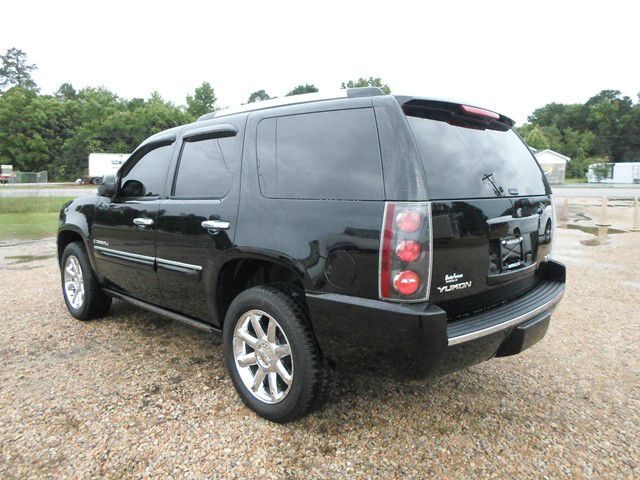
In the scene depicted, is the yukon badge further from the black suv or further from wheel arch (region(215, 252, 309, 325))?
wheel arch (region(215, 252, 309, 325))

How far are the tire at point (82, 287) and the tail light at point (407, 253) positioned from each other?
10.6 feet

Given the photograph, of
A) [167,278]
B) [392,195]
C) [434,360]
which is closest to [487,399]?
[434,360]

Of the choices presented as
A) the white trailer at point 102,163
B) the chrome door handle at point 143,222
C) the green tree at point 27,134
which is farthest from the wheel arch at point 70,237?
the green tree at point 27,134

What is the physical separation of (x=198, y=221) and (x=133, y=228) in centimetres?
92

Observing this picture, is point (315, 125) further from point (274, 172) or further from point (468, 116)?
point (468, 116)

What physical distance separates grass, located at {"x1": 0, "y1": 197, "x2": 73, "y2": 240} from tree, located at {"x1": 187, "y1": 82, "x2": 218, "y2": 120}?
5636 cm

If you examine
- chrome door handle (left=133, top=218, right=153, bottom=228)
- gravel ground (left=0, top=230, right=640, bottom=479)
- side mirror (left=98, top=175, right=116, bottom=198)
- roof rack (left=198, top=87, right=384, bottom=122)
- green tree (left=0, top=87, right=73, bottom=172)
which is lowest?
gravel ground (left=0, top=230, right=640, bottom=479)

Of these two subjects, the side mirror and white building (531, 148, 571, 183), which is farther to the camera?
white building (531, 148, 571, 183)

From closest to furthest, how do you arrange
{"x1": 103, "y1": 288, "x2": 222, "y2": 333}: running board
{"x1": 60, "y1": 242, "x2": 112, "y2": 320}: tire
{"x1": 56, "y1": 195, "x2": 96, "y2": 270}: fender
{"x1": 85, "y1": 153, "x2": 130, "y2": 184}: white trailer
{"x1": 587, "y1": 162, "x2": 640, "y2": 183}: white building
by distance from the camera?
1. {"x1": 103, "y1": 288, "x2": 222, "y2": 333}: running board
2. {"x1": 56, "y1": 195, "x2": 96, "y2": 270}: fender
3. {"x1": 60, "y1": 242, "x2": 112, "y2": 320}: tire
4. {"x1": 85, "y1": 153, "x2": 130, "y2": 184}: white trailer
5. {"x1": 587, "y1": 162, "x2": 640, "y2": 183}: white building

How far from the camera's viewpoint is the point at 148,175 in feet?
12.3

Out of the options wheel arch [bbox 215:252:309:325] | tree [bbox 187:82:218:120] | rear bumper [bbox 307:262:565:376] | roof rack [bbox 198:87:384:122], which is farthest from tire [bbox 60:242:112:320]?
tree [bbox 187:82:218:120]

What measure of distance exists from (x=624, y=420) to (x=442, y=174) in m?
1.91

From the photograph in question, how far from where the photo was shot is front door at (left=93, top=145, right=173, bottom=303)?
353cm

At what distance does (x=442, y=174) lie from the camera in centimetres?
232
